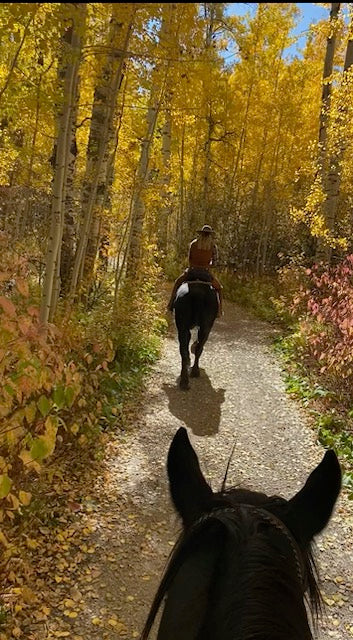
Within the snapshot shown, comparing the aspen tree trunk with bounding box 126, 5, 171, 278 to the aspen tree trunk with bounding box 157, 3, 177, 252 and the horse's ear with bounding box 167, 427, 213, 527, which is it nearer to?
the aspen tree trunk with bounding box 157, 3, 177, 252

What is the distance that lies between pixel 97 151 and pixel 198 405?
454 cm

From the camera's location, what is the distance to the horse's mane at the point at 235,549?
1062mm

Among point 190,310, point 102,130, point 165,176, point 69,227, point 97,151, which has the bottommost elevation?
point 190,310

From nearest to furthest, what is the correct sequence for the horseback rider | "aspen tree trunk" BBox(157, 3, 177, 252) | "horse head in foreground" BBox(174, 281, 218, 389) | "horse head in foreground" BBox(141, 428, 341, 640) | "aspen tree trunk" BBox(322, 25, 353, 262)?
"horse head in foreground" BBox(141, 428, 341, 640) < "aspen tree trunk" BBox(157, 3, 177, 252) < "horse head in foreground" BBox(174, 281, 218, 389) < the horseback rider < "aspen tree trunk" BBox(322, 25, 353, 262)

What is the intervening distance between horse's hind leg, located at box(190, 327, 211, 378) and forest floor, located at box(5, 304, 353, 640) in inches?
6.1

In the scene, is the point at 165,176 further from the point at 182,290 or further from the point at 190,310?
the point at 190,310

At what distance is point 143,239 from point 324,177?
14.3 ft

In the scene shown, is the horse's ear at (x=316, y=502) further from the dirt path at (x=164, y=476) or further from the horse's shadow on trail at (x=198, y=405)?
the horse's shadow on trail at (x=198, y=405)

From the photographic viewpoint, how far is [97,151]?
8297mm

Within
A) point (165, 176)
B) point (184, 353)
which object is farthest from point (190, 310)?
point (165, 176)

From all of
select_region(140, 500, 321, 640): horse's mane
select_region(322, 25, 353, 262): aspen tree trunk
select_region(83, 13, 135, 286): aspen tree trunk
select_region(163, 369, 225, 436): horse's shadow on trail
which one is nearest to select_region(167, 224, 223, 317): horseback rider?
select_region(163, 369, 225, 436): horse's shadow on trail

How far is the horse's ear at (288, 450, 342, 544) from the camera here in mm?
1368

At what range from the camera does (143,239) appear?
11773 millimetres

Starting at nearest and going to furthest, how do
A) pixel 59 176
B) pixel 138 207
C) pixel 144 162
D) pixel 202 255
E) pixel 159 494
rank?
pixel 59 176, pixel 159 494, pixel 202 255, pixel 144 162, pixel 138 207
